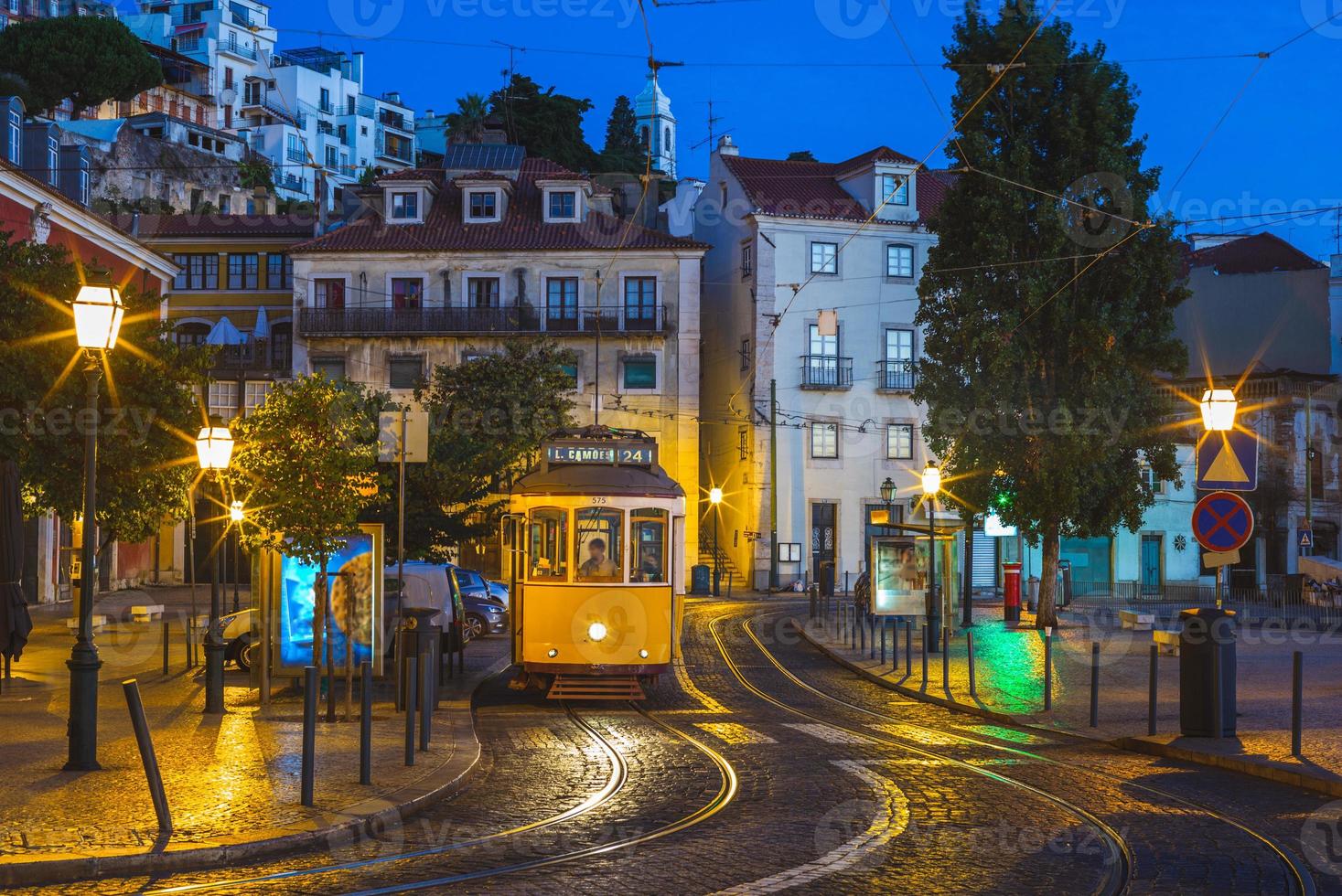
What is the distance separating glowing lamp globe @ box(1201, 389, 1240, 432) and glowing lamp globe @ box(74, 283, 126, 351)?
1080cm

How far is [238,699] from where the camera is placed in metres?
18.7

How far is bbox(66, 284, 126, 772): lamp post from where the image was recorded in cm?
1220

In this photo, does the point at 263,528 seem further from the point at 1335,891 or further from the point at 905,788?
the point at 1335,891

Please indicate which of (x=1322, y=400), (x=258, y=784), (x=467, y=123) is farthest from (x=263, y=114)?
(x=258, y=784)

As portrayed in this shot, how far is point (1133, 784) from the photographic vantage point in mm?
12664

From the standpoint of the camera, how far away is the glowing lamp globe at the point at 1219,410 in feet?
52.4

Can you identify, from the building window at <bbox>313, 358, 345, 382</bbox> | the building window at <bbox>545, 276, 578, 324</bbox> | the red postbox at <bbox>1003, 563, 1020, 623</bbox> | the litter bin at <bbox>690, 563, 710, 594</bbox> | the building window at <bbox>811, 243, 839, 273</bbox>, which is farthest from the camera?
the building window at <bbox>811, 243, 839, 273</bbox>

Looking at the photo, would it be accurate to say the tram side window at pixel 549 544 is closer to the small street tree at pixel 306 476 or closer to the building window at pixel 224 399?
the small street tree at pixel 306 476

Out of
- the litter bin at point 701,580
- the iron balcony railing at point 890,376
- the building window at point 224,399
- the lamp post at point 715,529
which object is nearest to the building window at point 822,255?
the iron balcony railing at point 890,376

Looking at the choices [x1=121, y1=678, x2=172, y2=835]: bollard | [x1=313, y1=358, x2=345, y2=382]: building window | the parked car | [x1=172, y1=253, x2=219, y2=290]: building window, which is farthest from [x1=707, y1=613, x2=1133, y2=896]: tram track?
[x1=172, y1=253, x2=219, y2=290]: building window

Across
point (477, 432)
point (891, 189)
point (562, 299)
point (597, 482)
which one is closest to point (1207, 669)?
point (597, 482)

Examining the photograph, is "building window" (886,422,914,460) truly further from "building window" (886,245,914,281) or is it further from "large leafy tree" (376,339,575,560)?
"large leafy tree" (376,339,575,560)

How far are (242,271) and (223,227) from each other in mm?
1947

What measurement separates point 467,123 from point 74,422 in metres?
56.9
